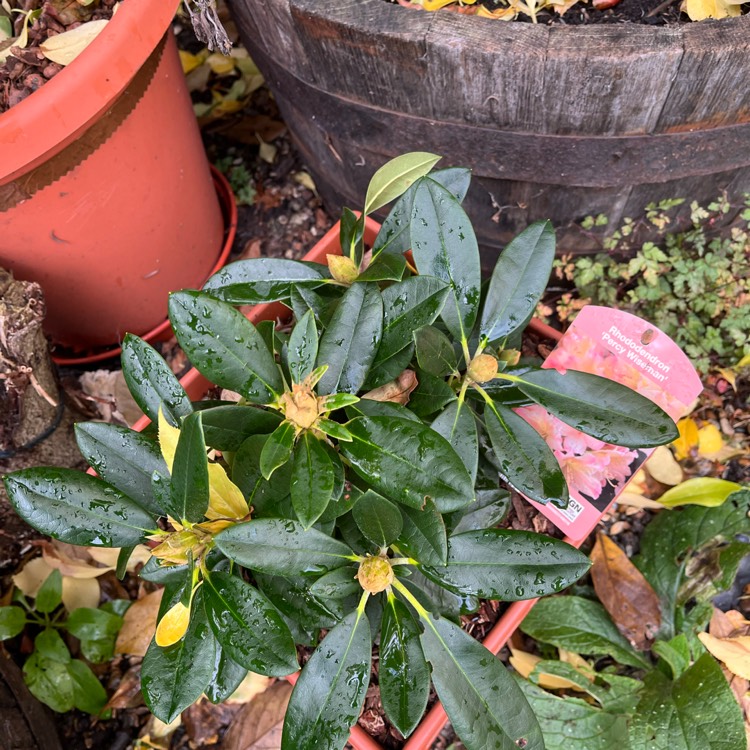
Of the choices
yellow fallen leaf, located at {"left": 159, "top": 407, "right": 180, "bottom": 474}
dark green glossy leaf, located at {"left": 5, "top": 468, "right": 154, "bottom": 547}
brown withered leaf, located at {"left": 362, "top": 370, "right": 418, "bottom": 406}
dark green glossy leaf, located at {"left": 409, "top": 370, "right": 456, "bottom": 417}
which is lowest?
brown withered leaf, located at {"left": 362, "top": 370, "right": 418, "bottom": 406}

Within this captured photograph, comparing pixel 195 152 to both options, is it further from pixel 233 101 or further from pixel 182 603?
pixel 182 603

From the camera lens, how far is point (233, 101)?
1.83m

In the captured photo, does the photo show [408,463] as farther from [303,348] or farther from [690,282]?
[690,282]

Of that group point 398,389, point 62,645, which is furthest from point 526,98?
point 62,645

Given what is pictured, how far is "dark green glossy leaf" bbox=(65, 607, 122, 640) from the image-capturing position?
1.35 meters

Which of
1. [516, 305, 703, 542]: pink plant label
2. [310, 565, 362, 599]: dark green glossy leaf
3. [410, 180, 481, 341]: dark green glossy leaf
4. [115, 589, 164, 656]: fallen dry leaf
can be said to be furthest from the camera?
[115, 589, 164, 656]: fallen dry leaf

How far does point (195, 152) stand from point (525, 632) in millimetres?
1204

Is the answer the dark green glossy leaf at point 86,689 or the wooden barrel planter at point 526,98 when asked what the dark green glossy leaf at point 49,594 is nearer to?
the dark green glossy leaf at point 86,689

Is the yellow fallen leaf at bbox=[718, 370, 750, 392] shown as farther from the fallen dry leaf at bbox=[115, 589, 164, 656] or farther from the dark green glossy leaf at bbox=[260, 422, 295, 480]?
the fallen dry leaf at bbox=[115, 589, 164, 656]

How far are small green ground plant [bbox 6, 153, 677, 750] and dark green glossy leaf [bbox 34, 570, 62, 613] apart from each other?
66 cm

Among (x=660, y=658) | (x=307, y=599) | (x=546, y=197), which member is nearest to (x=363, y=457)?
(x=307, y=599)

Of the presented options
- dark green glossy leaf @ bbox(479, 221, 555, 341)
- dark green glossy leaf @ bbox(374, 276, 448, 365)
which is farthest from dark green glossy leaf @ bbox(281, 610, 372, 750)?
dark green glossy leaf @ bbox(479, 221, 555, 341)

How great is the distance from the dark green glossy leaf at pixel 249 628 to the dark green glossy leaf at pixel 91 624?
2.47ft

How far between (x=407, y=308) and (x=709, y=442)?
3.10ft
